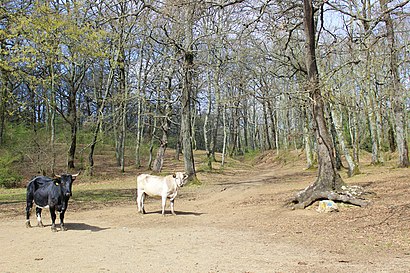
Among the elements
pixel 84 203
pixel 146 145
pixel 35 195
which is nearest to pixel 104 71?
pixel 146 145

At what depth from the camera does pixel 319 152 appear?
13070mm

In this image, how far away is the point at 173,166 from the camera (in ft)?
118

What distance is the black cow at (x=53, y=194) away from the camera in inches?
388

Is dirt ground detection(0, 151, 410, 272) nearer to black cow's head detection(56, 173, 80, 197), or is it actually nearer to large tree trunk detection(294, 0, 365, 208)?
large tree trunk detection(294, 0, 365, 208)

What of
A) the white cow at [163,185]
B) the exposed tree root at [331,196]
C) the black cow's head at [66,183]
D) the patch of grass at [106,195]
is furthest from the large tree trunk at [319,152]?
the patch of grass at [106,195]

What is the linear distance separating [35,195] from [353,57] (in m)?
10.3

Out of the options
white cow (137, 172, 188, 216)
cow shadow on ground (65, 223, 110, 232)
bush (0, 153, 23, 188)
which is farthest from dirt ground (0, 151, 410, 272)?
bush (0, 153, 23, 188)

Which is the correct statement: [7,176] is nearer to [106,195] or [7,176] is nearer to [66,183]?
[106,195]

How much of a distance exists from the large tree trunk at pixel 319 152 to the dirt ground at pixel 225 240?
504mm

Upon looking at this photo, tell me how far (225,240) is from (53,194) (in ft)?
15.3

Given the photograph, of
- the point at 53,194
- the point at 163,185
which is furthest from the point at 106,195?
the point at 53,194

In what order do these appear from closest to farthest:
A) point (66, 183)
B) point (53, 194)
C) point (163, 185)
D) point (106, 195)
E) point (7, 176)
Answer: point (66, 183)
point (53, 194)
point (163, 185)
point (106, 195)
point (7, 176)

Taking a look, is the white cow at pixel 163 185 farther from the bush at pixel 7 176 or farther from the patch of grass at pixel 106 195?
the bush at pixel 7 176

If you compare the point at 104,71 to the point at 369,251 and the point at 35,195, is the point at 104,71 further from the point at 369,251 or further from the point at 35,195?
the point at 369,251
